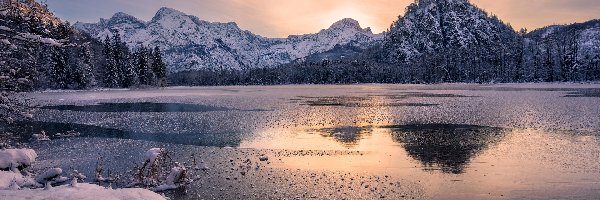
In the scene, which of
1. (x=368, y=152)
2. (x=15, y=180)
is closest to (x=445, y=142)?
(x=368, y=152)

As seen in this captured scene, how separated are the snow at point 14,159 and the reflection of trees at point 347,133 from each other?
1696 centimetres

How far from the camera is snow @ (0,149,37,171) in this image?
18344 millimetres

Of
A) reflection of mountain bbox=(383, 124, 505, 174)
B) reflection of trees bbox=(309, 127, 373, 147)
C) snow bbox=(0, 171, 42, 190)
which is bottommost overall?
reflection of mountain bbox=(383, 124, 505, 174)

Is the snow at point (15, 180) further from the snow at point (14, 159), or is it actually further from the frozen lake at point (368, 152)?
the frozen lake at point (368, 152)

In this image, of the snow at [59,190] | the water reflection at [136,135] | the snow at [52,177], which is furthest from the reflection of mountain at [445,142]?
the snow at [52,177]

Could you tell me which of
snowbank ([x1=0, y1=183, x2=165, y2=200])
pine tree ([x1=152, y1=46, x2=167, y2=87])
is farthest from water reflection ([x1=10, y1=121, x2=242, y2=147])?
pine tree ([x1=152, y1=46, x2=167, y2=87])

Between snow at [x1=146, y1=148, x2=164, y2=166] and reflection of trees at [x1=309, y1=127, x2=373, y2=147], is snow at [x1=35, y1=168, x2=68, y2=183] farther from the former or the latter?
reflection of trees at [x1=309, y1=127, x2=373, y2=147]

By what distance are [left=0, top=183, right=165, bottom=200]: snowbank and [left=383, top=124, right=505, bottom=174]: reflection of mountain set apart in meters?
13.2

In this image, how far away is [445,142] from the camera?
27062mm

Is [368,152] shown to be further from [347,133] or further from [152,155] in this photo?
[152,155]

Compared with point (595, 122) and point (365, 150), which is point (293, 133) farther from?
point (595, 122)

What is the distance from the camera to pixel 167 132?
33750mm

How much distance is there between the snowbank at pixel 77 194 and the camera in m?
10.7

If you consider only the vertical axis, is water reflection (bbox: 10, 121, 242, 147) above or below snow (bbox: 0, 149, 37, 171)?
below
